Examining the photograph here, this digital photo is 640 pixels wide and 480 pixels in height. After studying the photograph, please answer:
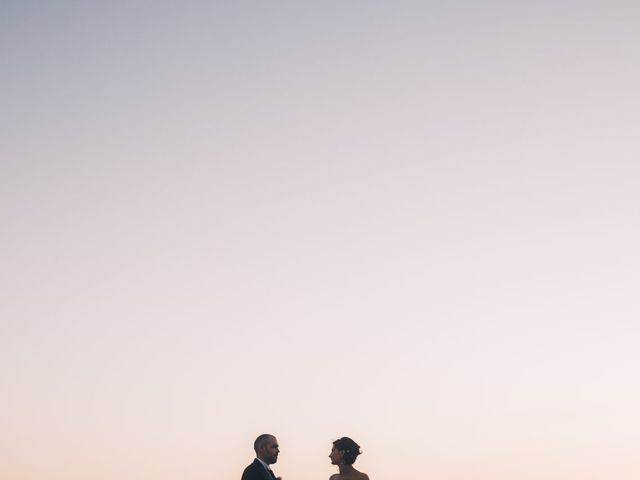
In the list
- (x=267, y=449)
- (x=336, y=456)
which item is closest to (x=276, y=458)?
(x=267, y=449)

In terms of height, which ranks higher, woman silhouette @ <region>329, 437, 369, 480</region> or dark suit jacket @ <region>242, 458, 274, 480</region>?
woman silhouette @ <region>329, 437, 369, 480</region>

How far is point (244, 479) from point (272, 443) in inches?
40.5

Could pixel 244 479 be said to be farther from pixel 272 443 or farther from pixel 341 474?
pixel 341 474

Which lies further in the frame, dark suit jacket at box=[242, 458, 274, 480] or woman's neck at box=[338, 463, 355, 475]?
woman's neck at box=[338, 463, 355, 475]

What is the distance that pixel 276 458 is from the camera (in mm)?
20031

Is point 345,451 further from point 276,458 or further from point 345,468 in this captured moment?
point 276,458

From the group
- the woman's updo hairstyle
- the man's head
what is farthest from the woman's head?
the man's head

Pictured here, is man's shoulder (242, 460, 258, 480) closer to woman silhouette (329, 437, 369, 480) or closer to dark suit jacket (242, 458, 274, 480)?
dark suit jacket (242, 458, 274, 480)

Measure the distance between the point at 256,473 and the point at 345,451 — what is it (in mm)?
2377

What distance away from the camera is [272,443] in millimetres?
20141

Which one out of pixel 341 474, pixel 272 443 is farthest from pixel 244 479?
pixel 341 474

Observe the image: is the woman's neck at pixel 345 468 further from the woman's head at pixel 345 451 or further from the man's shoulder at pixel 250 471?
the man's shoulder at pixel 250 471

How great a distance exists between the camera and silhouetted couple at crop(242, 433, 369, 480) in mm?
19844

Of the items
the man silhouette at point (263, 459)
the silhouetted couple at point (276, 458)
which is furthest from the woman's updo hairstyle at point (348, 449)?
the man silhouette at point (263, 459)
